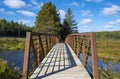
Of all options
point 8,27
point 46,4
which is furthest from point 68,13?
point 8,27

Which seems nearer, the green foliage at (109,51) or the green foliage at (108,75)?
the green foliage at (108,75)

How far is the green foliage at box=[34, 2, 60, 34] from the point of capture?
51213mm

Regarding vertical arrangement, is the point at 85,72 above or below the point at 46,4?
below

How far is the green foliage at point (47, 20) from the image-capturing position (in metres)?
51.2

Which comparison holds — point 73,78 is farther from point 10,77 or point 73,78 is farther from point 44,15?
point 44,15

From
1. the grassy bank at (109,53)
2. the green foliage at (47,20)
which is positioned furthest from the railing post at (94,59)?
the green foliage at (47,20)

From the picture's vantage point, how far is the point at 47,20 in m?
52.6

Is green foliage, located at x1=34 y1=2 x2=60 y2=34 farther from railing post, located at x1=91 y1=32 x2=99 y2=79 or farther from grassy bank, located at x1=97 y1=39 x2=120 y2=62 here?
railing post, located at x1=91 y1=32 x2=99 y2=79

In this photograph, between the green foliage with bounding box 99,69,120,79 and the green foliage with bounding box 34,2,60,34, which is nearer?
the green foliage with bounding box 99,69,120,79

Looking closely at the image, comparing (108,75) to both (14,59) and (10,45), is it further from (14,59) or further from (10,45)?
(10,45)

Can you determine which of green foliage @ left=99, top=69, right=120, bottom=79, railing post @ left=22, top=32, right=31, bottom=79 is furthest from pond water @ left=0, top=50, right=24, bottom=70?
railing post @ left=22, top=32, right=31, bottom=79

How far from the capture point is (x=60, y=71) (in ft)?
20.9

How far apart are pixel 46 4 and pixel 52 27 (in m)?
6.88

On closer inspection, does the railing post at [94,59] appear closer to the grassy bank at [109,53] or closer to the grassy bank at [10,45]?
the grassy bank at [109,53]
